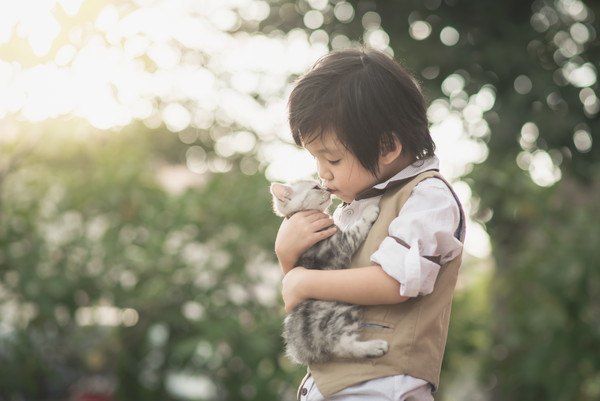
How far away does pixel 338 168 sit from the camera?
7.34ft

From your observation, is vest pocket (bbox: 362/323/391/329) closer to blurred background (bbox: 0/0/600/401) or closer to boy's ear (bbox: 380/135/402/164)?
boy's ear (bbox: 380/135/402/164)

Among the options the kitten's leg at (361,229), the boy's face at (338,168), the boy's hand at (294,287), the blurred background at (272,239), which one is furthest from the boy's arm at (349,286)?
the blurred background at (272,239)

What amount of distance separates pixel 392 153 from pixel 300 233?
1.06 ft

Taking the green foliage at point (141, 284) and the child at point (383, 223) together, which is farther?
the green foliage at point (141, 284)

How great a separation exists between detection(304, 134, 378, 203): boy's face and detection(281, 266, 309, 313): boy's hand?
0.23 m

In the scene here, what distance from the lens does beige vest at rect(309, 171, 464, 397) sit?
2113 millimetres

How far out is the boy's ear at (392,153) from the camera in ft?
7.28

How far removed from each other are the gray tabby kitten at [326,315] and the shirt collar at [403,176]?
1.8 inches

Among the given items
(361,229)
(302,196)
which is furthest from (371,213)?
(302,196)

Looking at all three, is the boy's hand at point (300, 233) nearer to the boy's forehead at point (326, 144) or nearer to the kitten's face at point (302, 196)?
the kitten's face at point (302, 196)

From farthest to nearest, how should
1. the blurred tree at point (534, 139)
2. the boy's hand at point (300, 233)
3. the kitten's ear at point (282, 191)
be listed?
the blurred tree at point (534, 139), the kitten's ear at point (282, 191), the boy's hand at point (300, 233)

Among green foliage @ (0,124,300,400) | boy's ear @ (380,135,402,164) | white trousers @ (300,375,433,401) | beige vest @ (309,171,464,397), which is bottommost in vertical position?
green foliage @ (0,124,300,400)

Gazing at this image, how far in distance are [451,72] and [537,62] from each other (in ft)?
2.08

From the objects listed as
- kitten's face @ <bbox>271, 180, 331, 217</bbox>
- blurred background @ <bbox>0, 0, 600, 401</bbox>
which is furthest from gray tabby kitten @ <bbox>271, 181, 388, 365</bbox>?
blurred background @ <bbox>0, 0, 600, 401</bbox>
